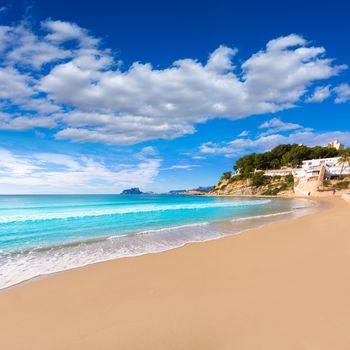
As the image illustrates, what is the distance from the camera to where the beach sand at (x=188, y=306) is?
285 centimetres

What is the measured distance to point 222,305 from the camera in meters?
3.69

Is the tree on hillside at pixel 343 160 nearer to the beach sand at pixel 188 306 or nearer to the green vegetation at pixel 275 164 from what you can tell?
the green vegetation at pixel 275 164

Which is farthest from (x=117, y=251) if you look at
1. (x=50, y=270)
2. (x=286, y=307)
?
(x=286, y=307)

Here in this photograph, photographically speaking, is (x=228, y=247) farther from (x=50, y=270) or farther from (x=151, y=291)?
(x=50, y=270)

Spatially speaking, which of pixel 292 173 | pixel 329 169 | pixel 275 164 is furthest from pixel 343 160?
pixel 275 164

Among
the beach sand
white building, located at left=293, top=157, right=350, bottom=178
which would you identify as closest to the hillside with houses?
white building, located at left=293, top=157, right=350, bottom=178

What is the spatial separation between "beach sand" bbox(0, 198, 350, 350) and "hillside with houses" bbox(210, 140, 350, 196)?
62818mm

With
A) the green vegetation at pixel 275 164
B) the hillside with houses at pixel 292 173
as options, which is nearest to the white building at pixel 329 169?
→ the hillside with houses at pixel 292 173

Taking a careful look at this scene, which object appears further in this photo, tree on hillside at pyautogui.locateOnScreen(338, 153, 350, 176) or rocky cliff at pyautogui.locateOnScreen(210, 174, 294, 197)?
rocky cliff at pyautogui.locateOnScreen(210, 174, 294, 197)

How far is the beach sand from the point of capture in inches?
112

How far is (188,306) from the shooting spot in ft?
12.2

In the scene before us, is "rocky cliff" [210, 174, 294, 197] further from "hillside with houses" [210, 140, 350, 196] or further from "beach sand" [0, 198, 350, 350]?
"beach sand" [0, 198, 350, 350]

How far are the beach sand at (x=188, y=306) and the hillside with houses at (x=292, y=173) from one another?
6282 cm

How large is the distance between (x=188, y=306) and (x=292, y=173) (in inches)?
3116
